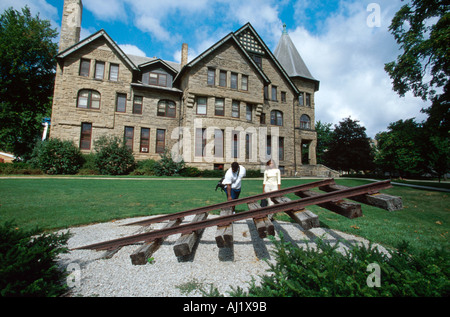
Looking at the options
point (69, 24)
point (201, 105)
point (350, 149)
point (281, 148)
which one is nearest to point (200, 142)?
point (201, 105)

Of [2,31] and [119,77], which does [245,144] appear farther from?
[2,31]

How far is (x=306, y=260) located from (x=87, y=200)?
8308 millimetres

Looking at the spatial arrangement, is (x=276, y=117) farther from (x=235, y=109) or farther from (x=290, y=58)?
(x=290, y=58)

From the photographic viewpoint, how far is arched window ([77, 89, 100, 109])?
2056 centimetres

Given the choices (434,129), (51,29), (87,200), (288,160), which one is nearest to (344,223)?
(87,200)

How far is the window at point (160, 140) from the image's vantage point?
2316 centimetres

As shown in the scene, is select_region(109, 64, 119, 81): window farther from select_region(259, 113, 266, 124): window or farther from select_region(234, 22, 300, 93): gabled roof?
select_region(259, 113, 266, 124): window

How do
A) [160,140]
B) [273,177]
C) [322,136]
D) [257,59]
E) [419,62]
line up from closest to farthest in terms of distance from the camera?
1. [273,177]
2. [419,62]
3. [160,140]
4. [257,59]
5. [322,136]

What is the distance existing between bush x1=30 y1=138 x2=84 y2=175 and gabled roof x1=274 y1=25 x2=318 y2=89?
1150 inches

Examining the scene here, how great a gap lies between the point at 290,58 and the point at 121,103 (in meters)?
25.4

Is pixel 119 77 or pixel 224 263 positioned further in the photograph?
pixel 119 77

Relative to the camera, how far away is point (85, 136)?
2066 centimetres

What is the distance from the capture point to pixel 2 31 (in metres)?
23.6
